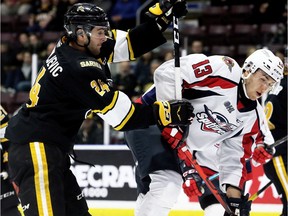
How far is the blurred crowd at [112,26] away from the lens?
6996 millimetres

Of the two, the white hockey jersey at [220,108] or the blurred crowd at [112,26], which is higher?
the white hockey jersey at [220,108]

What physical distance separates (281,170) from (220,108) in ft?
4.54

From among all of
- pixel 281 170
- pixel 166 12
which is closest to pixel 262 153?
pixel 281 170

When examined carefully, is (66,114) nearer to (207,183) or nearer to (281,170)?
(207,183)

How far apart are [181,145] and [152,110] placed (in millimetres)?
652

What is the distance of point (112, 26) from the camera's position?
7758 mm

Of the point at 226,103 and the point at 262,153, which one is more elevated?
the point at 226,103

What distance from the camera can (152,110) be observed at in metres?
3.14

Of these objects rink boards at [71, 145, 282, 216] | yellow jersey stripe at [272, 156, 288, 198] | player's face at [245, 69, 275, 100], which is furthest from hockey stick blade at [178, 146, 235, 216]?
rink boards at [71, 145, 282, 216]

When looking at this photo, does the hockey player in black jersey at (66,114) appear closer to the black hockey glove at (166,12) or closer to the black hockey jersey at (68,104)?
the black hockey jersey at (68,104)

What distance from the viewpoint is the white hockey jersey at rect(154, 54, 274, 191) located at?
3573mm

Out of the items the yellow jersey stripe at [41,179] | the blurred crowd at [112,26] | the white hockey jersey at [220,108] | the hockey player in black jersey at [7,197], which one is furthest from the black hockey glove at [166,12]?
the blurred crowd at [112,26]

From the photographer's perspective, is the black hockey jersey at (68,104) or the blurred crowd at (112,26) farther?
the blurred crowd at (112,26)

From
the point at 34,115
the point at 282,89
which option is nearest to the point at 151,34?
the point at 34,115
